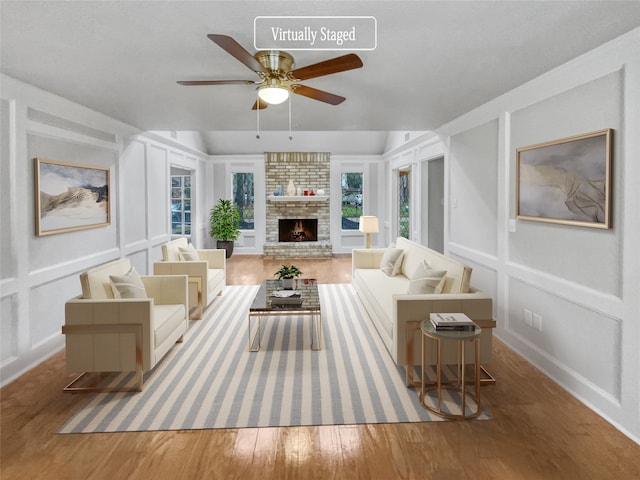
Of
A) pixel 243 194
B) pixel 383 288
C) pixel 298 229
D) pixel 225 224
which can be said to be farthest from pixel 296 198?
pixel 383 288

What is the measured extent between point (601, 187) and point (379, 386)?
6.87 ft

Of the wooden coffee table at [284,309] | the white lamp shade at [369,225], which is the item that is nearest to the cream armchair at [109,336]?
the wooden coffee table at [284,309]

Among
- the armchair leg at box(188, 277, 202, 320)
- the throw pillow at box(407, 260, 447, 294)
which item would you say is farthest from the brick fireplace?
the throw pillow at box(407, 260, 447, 294)

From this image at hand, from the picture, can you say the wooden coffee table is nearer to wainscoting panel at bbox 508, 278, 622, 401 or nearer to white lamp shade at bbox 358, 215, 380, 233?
wainscoting panel at bbox 508, 278, 622, 401

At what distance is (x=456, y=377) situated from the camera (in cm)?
305

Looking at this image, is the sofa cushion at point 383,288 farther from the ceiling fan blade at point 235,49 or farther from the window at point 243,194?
the window at point 243,194

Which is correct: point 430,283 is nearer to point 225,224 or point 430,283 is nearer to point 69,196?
point 69,196

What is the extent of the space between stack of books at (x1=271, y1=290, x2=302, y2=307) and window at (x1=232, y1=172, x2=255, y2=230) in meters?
→ 6.10

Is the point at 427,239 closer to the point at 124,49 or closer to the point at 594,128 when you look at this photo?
the point at 594,128

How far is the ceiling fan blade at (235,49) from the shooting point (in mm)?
1926

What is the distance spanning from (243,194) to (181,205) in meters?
1.67

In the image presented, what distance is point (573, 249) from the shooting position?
285cm

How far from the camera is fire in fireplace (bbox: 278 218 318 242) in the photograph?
9852mm

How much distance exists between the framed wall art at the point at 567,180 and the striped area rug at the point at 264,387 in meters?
1.61
